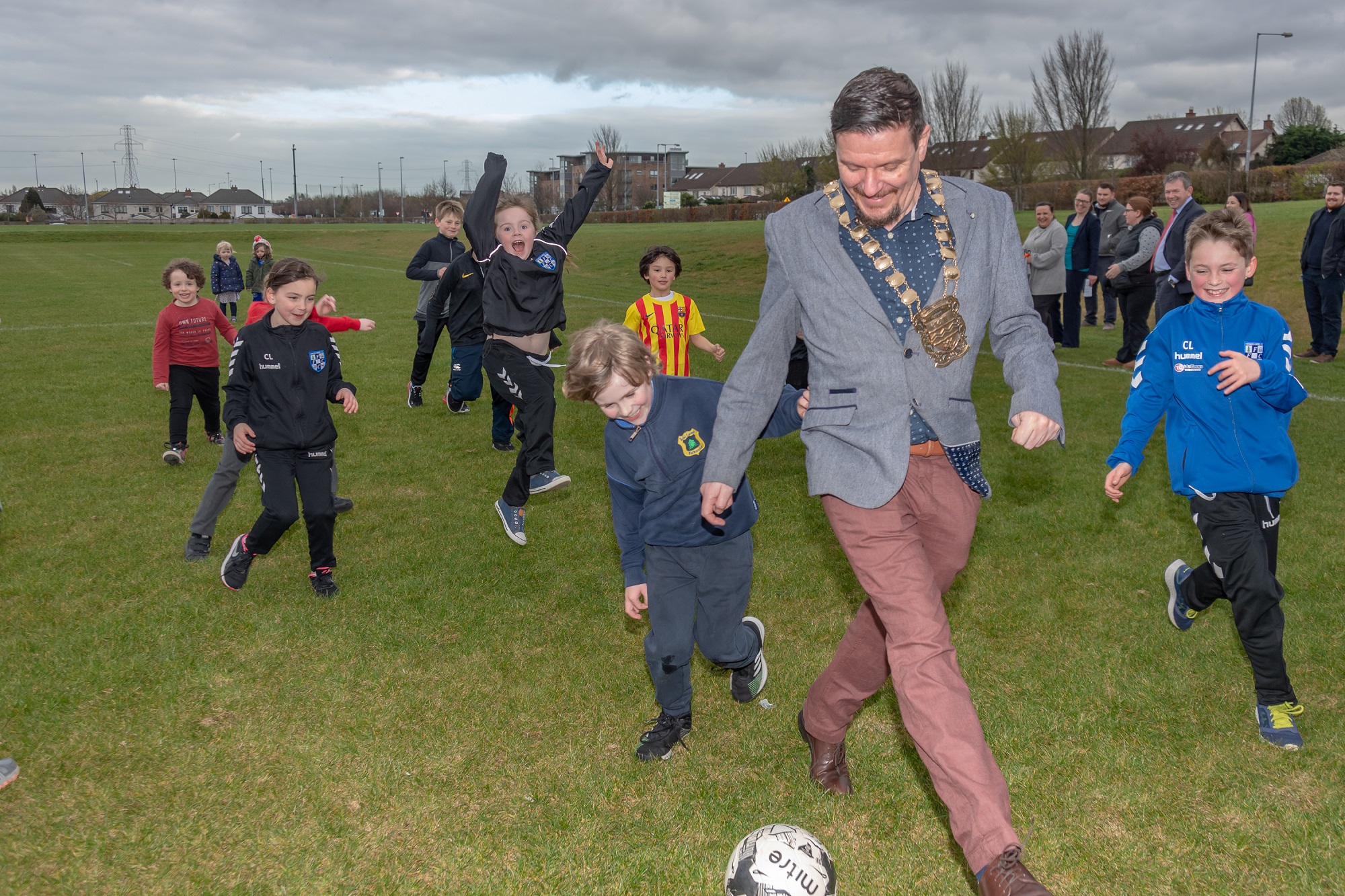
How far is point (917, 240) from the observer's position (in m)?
A: 3.12

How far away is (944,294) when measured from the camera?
3057mm

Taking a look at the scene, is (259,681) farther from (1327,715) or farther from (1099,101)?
(1099,101)

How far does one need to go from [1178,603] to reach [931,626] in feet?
9.88

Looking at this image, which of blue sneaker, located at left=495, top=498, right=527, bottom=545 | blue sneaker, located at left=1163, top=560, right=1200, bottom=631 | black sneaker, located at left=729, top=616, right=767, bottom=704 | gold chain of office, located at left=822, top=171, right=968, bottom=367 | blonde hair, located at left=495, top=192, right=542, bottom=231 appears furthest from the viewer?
blonde hair, located at left=495, top=192, right=542, bottom=231

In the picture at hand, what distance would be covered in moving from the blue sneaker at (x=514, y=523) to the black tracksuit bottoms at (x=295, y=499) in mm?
1347

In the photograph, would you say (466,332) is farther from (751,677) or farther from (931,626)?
(931,626)

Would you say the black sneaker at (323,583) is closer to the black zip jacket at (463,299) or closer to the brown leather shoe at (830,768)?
the brown leather shoe at (830,768)

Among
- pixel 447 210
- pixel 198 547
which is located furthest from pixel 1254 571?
pixel 447 210

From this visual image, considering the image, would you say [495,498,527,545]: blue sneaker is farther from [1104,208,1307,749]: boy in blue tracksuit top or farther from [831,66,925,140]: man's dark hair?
[831,66,925,140]: man's dark hair

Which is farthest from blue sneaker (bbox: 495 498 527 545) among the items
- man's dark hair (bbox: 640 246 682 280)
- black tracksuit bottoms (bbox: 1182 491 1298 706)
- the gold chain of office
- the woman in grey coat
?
the woman in grey coat

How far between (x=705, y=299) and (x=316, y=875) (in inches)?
874

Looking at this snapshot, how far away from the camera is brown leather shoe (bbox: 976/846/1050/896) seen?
8.65 ft

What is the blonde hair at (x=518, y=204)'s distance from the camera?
7.26 meters

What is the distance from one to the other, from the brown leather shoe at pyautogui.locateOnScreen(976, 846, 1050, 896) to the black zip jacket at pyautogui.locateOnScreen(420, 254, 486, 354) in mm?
8509
